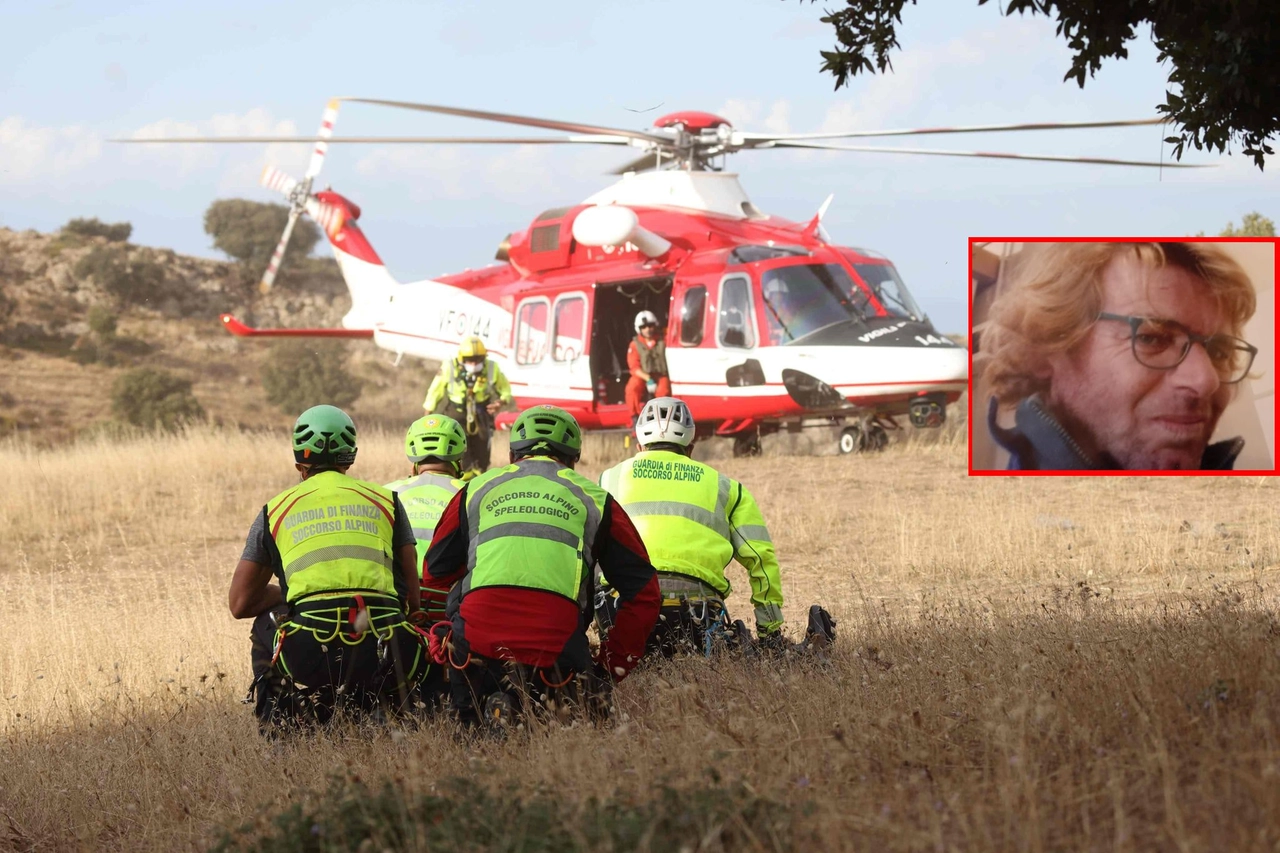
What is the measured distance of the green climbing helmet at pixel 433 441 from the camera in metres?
7.31

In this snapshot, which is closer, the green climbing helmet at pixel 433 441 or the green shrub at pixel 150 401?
the green climbing helmet at pixel 433 441

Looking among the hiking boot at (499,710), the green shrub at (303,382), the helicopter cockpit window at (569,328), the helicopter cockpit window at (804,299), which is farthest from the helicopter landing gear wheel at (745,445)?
the green shrub at (303,382)

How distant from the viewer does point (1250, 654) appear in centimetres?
503

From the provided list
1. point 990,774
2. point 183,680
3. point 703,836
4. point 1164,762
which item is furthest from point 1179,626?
point 183,680

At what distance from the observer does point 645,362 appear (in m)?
17.8

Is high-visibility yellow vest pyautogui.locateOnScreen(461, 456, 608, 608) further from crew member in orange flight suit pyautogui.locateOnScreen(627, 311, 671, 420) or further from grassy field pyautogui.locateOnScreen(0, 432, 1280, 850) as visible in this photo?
crew member in orange flight suit pyautogui.locateOnScreen(627, 311, 671, 420)

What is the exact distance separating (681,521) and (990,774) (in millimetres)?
2528

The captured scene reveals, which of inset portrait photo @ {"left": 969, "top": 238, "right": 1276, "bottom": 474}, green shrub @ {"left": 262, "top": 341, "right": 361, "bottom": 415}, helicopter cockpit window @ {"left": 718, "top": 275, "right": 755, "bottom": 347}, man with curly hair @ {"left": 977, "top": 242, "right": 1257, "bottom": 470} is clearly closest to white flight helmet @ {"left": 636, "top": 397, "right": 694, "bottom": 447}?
inset portrait photo @ {"left": 969, "top": 238, "right": 1276, "bottom": 474}

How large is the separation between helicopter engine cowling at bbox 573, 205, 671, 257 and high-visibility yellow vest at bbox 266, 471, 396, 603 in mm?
11962

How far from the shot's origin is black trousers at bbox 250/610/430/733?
5.76 m

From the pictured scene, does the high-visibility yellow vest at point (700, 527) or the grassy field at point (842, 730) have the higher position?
the high-visibility yellow vest at point (700, 527)

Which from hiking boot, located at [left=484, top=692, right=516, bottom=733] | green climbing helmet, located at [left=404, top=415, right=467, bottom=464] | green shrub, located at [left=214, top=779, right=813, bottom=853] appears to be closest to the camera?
green shrub, located at [left=214, top=779, right=813, bottom=853]

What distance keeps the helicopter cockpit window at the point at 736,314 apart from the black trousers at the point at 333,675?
11.7 m

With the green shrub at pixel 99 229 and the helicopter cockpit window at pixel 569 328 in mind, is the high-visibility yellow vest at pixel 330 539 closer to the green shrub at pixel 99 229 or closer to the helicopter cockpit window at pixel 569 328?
the helicopter cockpit window at pixel 569 328
